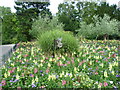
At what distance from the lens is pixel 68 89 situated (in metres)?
2.32

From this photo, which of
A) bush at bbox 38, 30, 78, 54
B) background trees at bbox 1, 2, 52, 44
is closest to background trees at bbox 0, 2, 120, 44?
background trees at bbox 1, 2, 52, 44

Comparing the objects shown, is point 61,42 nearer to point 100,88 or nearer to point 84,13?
point 100,88

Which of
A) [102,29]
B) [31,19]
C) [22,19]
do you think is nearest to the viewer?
[102,29]

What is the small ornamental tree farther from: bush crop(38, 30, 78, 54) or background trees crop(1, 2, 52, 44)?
bush crop(38, 30, 78, 54)

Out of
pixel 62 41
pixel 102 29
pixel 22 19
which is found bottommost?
pixel 62 41

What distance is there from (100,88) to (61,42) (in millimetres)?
2649

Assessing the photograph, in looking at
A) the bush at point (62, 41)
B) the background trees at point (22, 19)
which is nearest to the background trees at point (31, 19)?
the background trees at point (22, 19)

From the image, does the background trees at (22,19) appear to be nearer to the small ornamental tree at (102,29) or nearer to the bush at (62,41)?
the small ornamental tree at (102,29)

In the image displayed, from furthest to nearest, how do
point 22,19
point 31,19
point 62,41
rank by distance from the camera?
point 31,19, point 22,19, point 62,41

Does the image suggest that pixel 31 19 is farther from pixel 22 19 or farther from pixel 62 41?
pixel 62 41

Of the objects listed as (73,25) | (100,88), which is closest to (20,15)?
(73,25)

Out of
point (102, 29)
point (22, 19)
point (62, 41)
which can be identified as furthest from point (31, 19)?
point (62, 41)

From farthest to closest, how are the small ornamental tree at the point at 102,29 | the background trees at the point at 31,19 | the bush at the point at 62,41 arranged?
the background trees at the point at 31,19
the small ornamental tree at the point at 102,29
the bush at the point at 62,41

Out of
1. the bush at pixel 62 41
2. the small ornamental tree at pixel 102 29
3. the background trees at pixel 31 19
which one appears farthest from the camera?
the background trees at pixel 31 19
